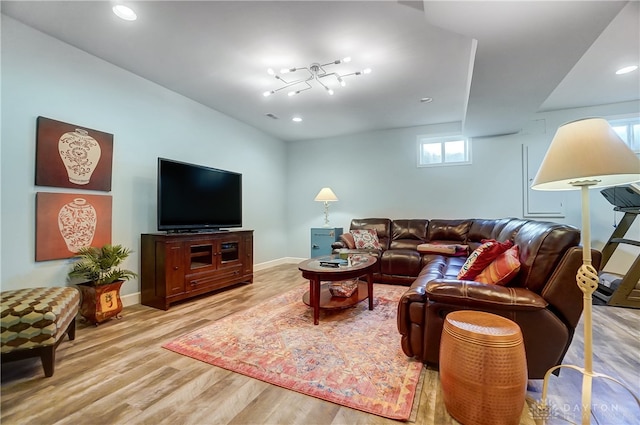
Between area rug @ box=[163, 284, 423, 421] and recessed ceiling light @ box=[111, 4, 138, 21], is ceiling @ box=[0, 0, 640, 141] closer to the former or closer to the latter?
recessed ceiling light @ box=[111, 4, 138, 21]

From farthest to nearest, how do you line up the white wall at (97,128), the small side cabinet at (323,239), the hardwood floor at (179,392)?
the small side cabinet at (323,239), the white wall at (97,128), the hardwood floor at (179,392)

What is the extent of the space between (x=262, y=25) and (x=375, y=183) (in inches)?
141

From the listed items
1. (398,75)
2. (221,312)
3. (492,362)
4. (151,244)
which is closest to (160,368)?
(221,312)

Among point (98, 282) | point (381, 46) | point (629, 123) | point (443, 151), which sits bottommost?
point (98, 282)

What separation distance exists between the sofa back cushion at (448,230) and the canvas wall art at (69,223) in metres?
4.41

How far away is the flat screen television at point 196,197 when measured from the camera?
3.14 m

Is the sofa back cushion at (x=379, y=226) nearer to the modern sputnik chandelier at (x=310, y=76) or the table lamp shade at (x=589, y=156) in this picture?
the modern sputnik chandelier at (x=310, y=76)

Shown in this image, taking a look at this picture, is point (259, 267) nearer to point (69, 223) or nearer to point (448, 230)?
point (69, 223)

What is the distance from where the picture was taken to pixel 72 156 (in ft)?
8.50

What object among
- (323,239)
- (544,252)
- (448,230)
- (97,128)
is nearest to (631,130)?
(448,230)

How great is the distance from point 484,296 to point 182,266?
296 centimetres

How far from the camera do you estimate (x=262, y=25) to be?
226 cm

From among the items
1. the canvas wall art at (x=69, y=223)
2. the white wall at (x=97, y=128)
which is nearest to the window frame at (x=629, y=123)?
the white wall at (x=97, y=128)

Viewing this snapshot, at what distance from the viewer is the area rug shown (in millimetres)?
1560
